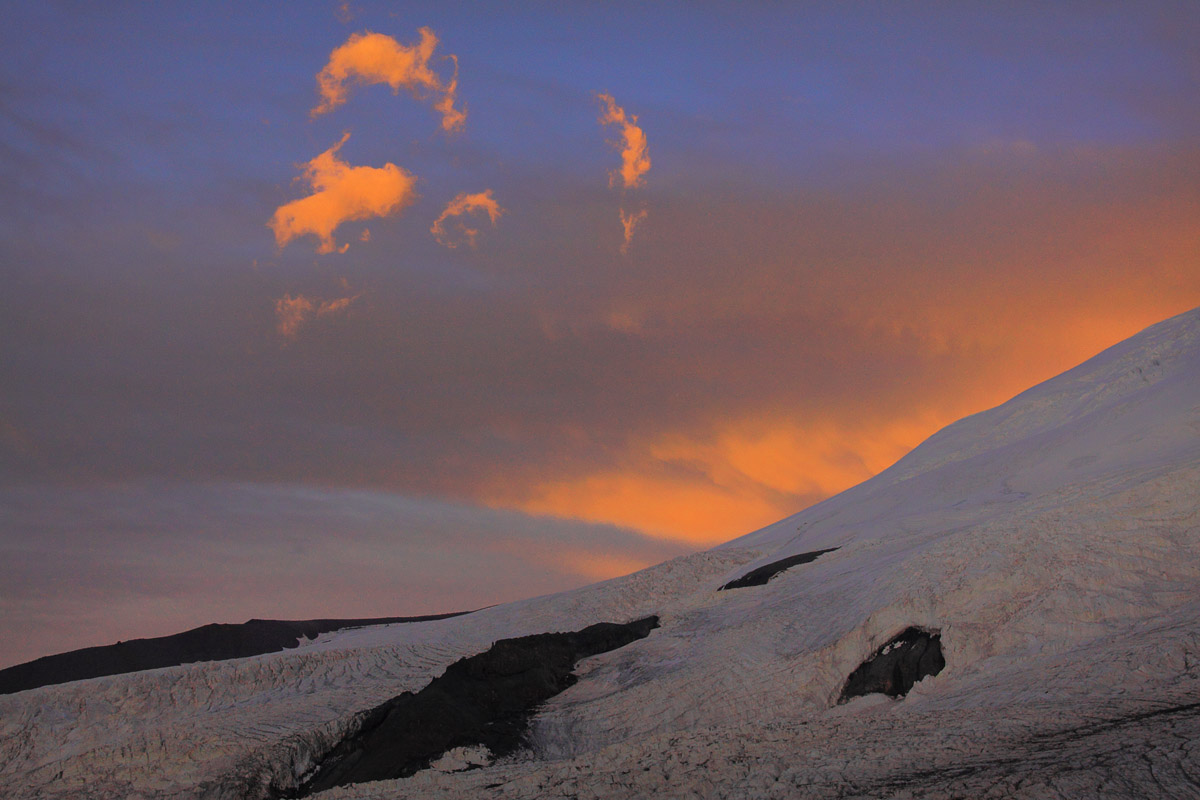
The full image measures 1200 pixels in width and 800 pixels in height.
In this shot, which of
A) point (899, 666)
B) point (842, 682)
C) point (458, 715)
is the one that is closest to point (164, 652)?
point (458, 715)

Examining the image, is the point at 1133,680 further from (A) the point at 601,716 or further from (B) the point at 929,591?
(A) the point at 601,716

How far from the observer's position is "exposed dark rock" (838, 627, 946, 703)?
19172mm

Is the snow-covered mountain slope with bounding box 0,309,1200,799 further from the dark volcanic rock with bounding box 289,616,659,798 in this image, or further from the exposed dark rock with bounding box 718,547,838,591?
the exposed dark rock with bounding box 718,547,838,591

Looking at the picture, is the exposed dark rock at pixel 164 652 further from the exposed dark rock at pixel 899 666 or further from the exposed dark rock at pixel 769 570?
the exposed dark rock at pixel 899 666

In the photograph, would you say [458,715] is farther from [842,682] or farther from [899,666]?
[899,666]

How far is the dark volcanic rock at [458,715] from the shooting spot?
65.6ft

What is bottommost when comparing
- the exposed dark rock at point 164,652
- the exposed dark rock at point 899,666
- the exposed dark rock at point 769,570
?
the exposed dark rock at point 899,666

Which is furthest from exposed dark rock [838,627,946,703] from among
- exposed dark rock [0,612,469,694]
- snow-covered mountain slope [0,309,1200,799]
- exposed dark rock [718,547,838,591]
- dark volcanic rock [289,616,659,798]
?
exposed dark rock [0,612,469,694]

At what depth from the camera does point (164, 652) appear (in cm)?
4753

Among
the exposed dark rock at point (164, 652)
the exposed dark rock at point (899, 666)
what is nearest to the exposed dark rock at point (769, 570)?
the exposed dark rock at point (899, 666)

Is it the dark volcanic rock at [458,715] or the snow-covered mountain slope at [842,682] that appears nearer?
the snow-covered mountain slope at [842,682]

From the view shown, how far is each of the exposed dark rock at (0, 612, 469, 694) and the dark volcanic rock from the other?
24.9 m

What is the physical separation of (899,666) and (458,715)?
403 inches

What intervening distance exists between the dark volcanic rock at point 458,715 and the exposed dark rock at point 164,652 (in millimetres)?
24896
